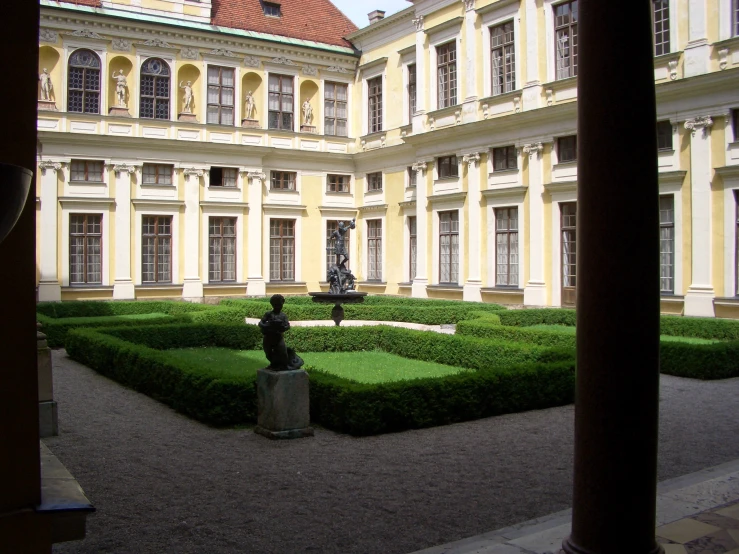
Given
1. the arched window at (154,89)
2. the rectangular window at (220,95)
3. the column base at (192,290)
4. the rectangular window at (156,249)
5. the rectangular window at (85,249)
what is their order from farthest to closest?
the rectangular window at (220,95) → the column base at (192,290) → the arched window at (154,89) → the rectangular window at (156,249) → the rectangular window at (85,249)

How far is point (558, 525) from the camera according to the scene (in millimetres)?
5297

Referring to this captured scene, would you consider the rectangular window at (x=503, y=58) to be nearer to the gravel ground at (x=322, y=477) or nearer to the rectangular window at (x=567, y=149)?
the rectangular window at (x=567, y=149)

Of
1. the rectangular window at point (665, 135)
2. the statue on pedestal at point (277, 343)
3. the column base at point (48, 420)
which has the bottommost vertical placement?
the column base at point (48, 420)

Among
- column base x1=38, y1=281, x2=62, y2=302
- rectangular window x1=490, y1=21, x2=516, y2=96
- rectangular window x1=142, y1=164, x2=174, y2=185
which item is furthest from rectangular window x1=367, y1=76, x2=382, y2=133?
column base x1=38, y1=281, x2=62, y2=302

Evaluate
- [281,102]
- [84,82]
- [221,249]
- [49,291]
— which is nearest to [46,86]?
[84,82]

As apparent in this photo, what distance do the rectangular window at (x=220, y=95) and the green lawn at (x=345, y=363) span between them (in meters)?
15.5

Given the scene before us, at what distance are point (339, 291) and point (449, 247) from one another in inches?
297

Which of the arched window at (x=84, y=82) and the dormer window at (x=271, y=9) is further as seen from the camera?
the dormer window at (x=271, y=9)

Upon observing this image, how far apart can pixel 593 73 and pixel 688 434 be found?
6.82 meters

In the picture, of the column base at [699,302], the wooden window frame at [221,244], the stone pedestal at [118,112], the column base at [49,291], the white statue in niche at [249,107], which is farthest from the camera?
the white statue in niche at [249,107]

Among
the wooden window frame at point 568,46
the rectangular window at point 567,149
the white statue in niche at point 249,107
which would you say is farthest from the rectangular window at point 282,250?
the wooden window frame at point 568,46

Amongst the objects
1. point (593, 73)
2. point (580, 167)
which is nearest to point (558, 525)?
point (580, 167)

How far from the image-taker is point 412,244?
97.3ft

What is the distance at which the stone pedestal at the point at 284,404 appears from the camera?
8.47 m
